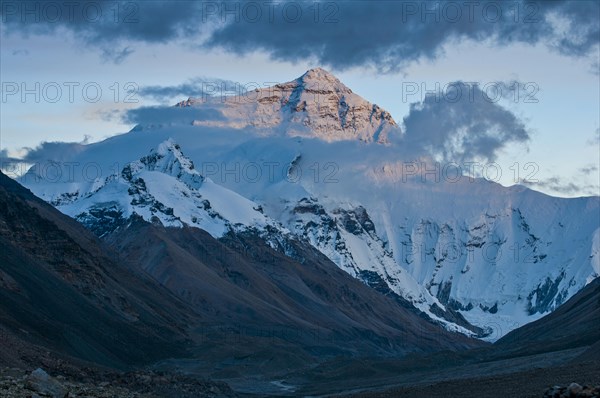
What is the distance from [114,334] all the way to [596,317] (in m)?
63.7

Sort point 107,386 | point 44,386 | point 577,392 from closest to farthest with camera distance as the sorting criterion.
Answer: point 577,392, point 44,386, point 107,386

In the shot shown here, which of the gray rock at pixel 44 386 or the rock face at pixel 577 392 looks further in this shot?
the gray rock at pixel 44 386

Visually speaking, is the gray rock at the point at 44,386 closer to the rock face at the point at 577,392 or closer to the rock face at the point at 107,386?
the rock face at the point at 107,386

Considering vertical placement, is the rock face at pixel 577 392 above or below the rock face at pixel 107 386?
below

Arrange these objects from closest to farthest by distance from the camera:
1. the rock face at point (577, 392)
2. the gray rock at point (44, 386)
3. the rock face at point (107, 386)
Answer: the rock face at point (577, 392) < the gray rock at point (44, 386) < the rock face at point (107, 386)

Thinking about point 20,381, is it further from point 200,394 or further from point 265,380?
point 265,380

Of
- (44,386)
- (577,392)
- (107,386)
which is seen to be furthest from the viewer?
(107,386)

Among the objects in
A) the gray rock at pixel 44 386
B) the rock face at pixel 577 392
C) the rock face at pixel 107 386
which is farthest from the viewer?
the rock face at pixel 107 386

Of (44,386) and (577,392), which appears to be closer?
(577,392)

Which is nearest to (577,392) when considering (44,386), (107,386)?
(44,386)

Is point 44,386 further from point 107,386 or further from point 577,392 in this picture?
point 577,392

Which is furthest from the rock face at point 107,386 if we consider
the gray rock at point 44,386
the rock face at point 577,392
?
the rock face at point 577,392

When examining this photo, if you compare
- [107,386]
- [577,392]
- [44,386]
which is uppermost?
[107,386]

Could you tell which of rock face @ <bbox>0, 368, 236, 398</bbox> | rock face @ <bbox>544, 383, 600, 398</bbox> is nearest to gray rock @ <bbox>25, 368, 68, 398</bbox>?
rock face @ <bbox>0, 368, 236, 398</bbox>
